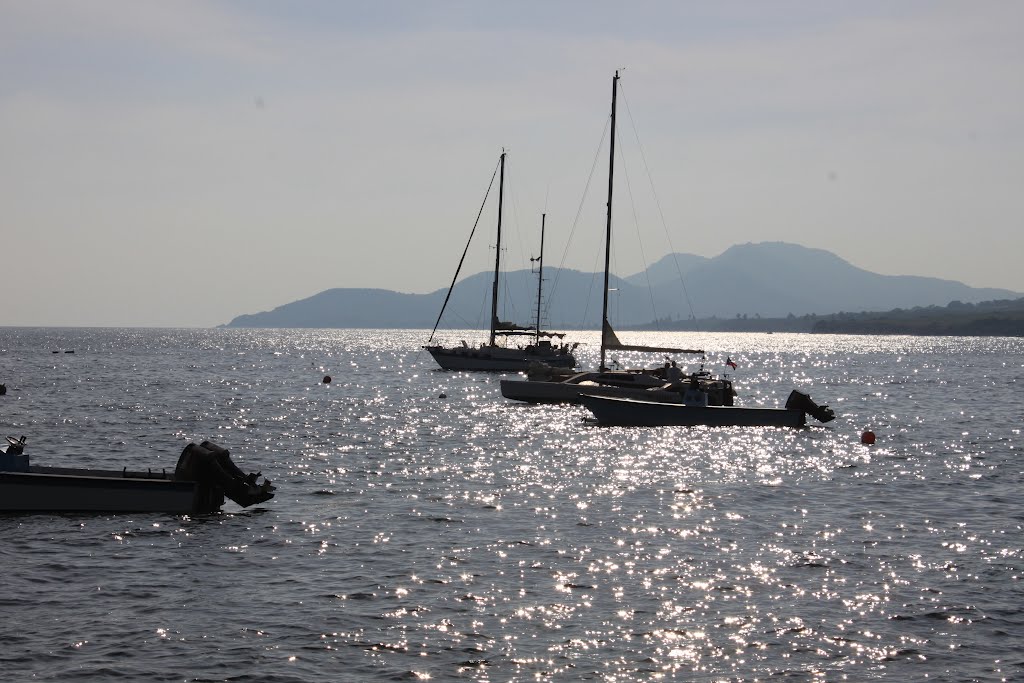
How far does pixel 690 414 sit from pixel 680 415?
501 millimetres

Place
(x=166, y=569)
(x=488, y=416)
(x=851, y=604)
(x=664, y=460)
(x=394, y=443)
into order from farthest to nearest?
(x=488, y=416) → (x=394, y=443) → (x=664, y=460) → (x=166, y=569) → (x=851, y=604)

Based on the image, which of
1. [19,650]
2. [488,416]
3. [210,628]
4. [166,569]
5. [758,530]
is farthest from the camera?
[488,416]

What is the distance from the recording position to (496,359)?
360ft

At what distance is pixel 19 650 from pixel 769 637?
11883mm

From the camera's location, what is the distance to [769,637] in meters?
17.2

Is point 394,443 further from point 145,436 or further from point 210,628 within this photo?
point 210,628

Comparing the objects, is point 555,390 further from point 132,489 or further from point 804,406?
point 132,489

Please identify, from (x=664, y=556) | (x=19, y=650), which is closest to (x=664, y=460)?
(x=664, y=556)

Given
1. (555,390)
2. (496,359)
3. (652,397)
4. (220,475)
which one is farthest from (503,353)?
(220,475)

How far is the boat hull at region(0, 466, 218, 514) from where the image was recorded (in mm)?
26953

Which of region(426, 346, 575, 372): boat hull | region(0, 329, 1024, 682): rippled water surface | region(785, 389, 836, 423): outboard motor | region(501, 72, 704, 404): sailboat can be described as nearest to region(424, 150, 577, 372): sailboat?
region(426, 346, 575, 372): boat hull

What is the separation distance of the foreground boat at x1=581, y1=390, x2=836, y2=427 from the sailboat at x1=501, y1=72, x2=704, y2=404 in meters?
2.17

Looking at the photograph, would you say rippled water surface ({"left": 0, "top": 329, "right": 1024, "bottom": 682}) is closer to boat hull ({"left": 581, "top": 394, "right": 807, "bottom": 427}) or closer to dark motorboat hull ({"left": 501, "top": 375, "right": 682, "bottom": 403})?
boat hull ({"left": 581, "top": 394, "right": 807, "bottom": 427})

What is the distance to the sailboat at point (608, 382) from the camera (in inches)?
2281
